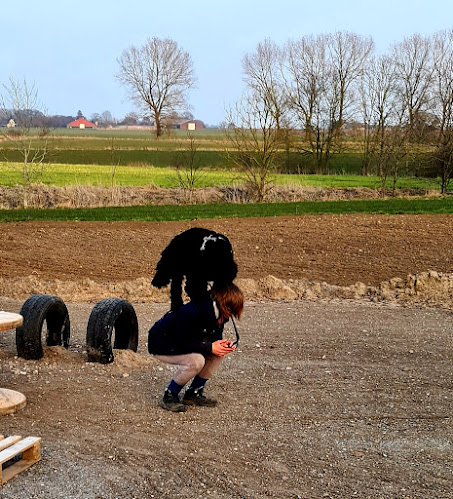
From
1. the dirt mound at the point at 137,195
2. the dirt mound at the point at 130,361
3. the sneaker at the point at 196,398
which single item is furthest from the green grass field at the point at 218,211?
the sneaker at the point at 196,398

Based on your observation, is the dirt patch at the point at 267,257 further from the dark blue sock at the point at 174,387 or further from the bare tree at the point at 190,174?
the bare tree at the point at 190,174

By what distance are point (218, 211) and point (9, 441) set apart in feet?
54.8

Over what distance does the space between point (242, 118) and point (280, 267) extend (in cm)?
1603

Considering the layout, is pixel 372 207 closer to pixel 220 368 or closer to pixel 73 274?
pixel 73 274

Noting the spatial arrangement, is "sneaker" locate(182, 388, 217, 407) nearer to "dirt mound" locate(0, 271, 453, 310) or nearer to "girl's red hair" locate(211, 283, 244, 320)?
"girl's red hair" locate(211, 283, 244, 320)

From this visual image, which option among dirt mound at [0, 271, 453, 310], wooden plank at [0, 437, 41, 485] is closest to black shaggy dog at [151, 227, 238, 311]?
wooden plank at [0, 437, 41, 485]

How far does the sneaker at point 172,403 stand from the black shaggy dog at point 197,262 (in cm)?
79

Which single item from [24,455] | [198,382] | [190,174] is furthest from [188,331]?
[190,174]

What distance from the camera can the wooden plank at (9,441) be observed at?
4.92m

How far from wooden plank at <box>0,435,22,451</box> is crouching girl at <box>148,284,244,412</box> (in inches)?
50.3

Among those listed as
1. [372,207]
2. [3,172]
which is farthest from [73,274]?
[3,172]

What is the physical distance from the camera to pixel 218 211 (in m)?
21.5

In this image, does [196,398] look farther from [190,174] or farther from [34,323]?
[190,174]

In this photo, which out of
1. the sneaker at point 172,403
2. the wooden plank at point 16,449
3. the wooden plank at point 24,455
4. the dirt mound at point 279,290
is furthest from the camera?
the dirt mound at point 279,290
